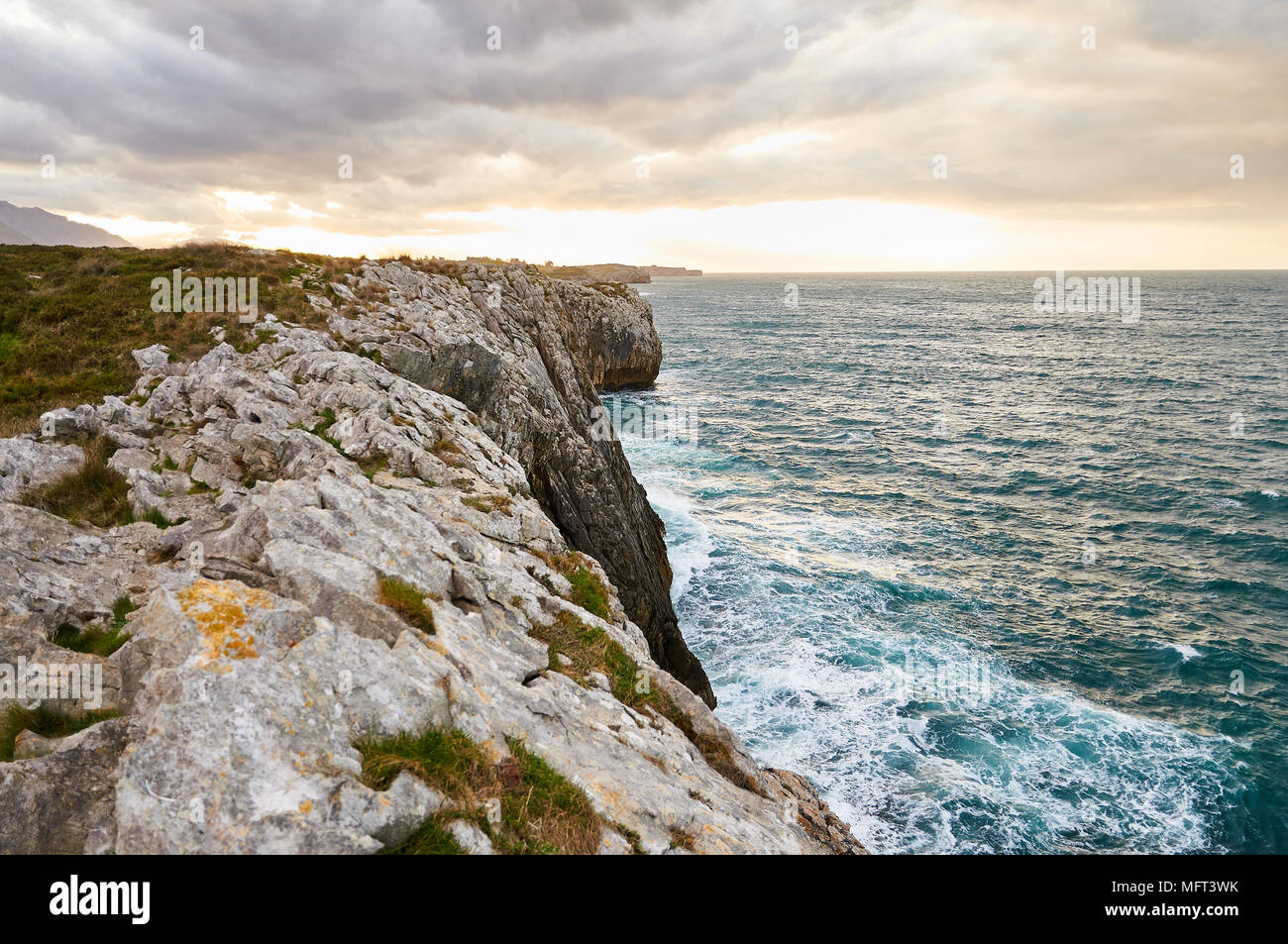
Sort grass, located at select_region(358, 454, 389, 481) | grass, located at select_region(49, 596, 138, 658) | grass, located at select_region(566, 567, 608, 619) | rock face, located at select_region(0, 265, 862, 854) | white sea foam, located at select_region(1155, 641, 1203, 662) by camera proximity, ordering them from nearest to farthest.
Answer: rock face, located at select_region(0, 265, 862, 854)
grass, located at select_region(49, 596, 138, 658)
grass, located at select_region(566, 567, 608, 619)
grass, located at select_region(358, 454, 389, 481)
white sea foam, located at select_region(1155, 641, 1203, 662)

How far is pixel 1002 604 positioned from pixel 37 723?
30.9m

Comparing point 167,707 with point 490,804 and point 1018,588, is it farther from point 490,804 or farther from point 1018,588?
point 1018,588

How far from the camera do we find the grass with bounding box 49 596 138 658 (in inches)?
304

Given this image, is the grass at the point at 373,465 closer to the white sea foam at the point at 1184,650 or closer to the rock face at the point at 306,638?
the rock face at the point at 306,638

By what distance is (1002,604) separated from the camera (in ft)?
89.6

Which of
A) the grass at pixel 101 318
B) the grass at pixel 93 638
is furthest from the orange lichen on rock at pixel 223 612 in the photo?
the grass at pixel 101 318

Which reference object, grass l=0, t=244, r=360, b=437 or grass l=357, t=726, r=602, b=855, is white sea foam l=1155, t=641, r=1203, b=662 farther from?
grass l=0, t=244, r=360, b=437

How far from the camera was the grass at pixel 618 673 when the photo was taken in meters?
10.3

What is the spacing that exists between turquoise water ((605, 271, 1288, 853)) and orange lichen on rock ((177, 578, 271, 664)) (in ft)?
52.9

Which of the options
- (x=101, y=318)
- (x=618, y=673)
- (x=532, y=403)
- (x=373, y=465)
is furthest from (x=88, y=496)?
(x=532, y=403)

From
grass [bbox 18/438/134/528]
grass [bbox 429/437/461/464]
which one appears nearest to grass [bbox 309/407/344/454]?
grass [bbox 429/437/461/464]

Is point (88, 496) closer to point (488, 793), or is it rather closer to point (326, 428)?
point (326, 428)

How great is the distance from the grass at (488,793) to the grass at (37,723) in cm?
300

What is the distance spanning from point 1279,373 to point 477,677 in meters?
101
